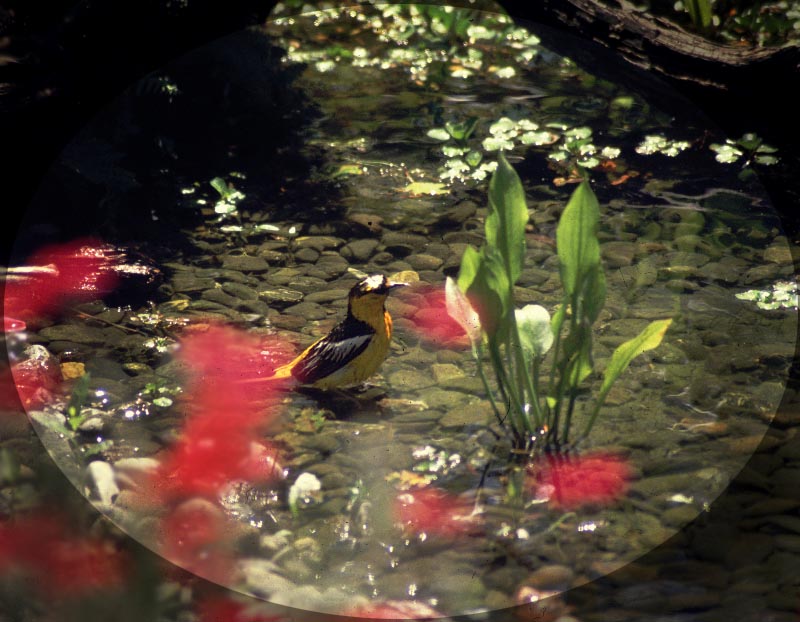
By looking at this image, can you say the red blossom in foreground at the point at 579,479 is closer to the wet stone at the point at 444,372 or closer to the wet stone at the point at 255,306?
the wet stone at the point at 444,372

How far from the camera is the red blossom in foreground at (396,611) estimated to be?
217cm

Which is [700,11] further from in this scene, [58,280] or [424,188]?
[58,280]

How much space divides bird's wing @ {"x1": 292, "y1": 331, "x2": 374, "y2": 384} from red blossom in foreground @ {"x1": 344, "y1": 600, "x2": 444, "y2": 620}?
83 cm

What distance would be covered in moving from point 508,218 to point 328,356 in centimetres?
79

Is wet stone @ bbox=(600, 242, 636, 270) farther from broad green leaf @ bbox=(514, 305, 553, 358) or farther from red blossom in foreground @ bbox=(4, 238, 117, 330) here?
red blossom in foreground @ bbox=(4, 238, 117, 330)

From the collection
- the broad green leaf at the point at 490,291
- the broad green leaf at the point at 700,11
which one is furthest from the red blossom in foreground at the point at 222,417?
the broad green leaf at the point at 700,11

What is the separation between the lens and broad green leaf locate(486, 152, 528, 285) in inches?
90.1

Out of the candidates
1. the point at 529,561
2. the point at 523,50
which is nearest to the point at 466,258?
the point at 529,561

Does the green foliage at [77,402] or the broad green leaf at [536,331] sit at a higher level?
the broad green leaf at [536,331]

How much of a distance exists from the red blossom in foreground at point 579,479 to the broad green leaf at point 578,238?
51 centimetres

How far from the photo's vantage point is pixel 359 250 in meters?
3.80

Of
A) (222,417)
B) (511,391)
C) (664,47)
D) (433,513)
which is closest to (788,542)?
(511,391)

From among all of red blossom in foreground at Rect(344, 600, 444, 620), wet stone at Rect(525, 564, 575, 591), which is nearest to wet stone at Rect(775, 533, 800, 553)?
wet stone at Rect(525, 564, 575, 591)

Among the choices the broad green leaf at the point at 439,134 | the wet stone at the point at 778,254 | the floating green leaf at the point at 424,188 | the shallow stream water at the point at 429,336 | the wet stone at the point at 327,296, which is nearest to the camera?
the shallow stream water at the point at 429,336
